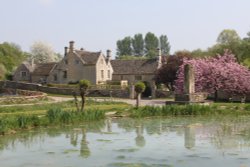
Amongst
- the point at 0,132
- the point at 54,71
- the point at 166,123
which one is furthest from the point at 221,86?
the point at 54,71

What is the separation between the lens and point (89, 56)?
7119cm

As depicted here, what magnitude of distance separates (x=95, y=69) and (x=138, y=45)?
Answer: 93167mm

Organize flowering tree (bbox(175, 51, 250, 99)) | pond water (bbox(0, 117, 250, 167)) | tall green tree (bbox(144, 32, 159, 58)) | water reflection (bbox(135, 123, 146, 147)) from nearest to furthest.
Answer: pond water (bbox(0, 117, 250, 167)) < water reflection (bbox(135, 123, 146, 147)) < flowering tree (bbox(175, 51, 250, 99)) < tall green tree (bbox(144, 32, 159, 58))

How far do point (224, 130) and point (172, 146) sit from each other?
18.7 feet

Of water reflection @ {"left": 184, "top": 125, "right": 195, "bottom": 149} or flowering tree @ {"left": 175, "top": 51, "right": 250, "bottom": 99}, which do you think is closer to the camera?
water reflection @ {"left": 184, "top": 125, "right": 195, "bottom": 149}

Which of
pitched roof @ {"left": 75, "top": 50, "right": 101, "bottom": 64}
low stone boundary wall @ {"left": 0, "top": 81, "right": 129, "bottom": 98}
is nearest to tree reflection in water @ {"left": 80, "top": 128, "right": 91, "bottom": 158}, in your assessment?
low stone boundary wall @ {"left": 0, "top": 81, "right": 129, "bottom": 98}

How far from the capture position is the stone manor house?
68.9m

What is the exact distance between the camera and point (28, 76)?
257ft

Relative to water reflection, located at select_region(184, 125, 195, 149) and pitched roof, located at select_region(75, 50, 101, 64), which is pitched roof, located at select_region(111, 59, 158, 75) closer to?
pitched roof, located at select_region(75, 50, 101, 64)

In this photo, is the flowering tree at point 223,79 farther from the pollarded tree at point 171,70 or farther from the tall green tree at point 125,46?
the tall green tree at point 125,46

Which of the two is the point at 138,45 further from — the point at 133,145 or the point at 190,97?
the point at 133,145

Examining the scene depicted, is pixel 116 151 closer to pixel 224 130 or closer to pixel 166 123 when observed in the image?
pixel 224 130

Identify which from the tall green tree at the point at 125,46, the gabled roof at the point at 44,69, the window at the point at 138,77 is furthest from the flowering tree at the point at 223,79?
the tall green tree at the point at 125,46

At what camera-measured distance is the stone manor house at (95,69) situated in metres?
68.9
